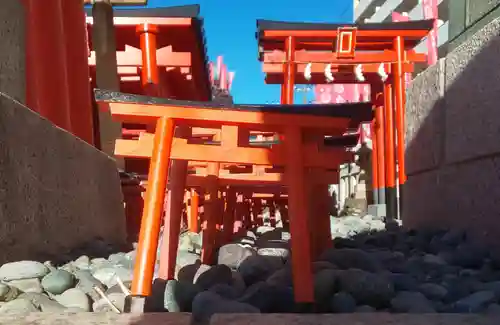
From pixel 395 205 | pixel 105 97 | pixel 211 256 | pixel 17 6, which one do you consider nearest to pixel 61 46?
pixel 17 6

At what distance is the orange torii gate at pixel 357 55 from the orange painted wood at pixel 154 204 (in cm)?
585

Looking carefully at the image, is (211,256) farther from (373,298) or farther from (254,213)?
(254,213)

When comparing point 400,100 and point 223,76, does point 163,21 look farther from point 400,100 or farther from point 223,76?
point 223,76

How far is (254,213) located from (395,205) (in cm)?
188

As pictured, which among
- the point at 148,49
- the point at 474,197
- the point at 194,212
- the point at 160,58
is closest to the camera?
the point at 474,197

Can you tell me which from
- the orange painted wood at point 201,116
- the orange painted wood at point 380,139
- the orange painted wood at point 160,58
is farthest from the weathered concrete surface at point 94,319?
the orange painted wood at point 380,139

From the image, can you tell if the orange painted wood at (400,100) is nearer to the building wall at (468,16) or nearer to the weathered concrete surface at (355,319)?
the building wall at (468,16)

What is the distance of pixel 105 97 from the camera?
5.06 ft

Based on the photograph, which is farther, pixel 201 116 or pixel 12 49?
pixel 12 49

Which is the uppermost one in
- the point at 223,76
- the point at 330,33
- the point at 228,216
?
the point at 223,76

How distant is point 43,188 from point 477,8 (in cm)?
252

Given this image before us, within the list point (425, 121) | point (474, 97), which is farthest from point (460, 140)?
point (425, 121)

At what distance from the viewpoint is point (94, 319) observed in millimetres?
1303

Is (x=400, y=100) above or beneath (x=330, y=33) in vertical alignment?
beneath
